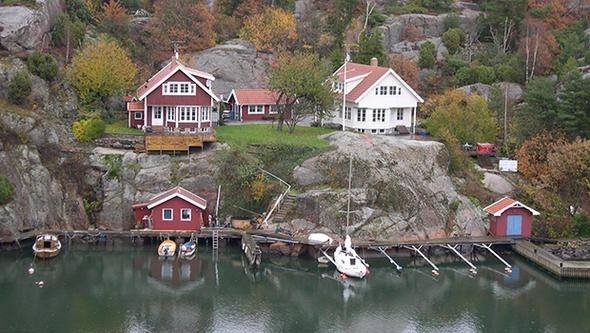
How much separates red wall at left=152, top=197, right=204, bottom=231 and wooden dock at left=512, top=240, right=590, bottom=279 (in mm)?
21142

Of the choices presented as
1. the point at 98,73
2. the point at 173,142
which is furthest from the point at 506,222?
the point at 98,73

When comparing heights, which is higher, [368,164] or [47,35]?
[47,35]

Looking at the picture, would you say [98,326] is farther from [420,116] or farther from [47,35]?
[420,116]

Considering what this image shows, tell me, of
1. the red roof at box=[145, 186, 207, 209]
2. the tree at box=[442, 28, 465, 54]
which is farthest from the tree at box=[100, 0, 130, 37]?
the tree at box=[442, 28, 465, 54]

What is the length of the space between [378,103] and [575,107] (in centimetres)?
1457

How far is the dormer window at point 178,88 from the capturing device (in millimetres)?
61156

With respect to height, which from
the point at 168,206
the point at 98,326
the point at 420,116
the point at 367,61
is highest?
the point at 367,61

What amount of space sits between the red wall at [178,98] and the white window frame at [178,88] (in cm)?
22

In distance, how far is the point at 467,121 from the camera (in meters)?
65.2

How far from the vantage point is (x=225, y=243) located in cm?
5478

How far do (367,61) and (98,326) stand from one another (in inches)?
1712

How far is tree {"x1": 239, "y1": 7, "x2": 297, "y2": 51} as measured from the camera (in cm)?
8106

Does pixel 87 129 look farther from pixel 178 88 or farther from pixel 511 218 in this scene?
pixel 511 218

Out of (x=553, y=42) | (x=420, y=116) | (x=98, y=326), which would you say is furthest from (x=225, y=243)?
(x=553, y=42)
